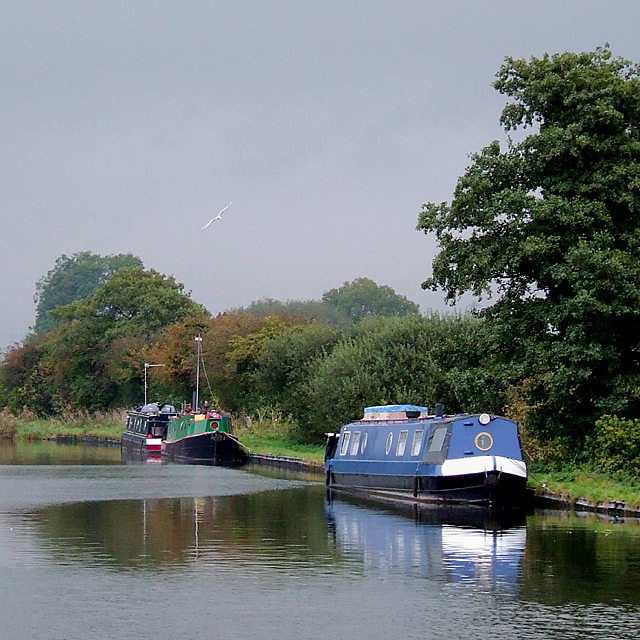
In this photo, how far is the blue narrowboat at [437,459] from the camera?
29.0m

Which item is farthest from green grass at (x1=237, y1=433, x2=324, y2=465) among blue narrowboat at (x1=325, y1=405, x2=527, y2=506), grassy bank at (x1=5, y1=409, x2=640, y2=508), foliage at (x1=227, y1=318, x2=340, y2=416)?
blue narrowboat at (x1=325, y1=405, x2=527, y2=506)

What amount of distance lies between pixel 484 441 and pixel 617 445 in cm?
360

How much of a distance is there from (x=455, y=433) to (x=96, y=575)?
14132 millimetres

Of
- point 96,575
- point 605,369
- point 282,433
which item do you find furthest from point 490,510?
point 282,433

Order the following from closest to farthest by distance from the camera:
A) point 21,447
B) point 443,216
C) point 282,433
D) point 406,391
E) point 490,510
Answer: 1. point 490,510
2. point 443,216
3. point 406,391
4. point 282,433
5. point 21,447

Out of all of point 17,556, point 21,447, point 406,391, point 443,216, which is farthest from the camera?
point 21,447

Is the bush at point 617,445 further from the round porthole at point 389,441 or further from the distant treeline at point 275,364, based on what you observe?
the round porthole at point 389,441

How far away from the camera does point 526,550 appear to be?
69.3 feet

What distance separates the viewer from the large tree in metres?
31.6

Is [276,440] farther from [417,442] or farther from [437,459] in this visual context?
[437,459]

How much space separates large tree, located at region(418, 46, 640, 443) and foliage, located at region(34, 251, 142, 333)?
136474mm

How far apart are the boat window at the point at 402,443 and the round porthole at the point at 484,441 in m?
3.67

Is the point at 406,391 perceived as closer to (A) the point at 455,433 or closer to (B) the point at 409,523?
(A) the point at 455,433

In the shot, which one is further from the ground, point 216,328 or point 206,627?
point 216,328
